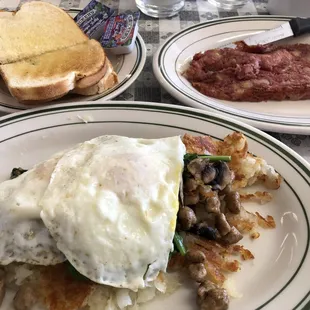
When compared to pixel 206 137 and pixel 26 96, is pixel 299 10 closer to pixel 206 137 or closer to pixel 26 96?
pixel 206 137

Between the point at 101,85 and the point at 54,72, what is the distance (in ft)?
0.94

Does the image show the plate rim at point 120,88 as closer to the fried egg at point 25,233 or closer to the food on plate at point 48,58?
the food on plate at point 48,58

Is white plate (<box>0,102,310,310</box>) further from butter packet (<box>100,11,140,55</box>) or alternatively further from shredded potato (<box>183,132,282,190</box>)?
butter packet (<box>100,11,140,55</box>)

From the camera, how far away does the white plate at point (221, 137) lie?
1604mm

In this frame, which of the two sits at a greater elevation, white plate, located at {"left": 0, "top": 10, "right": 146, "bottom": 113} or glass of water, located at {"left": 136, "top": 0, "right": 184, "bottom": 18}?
white plate, located at {"left": 0, "top": 10, "right": 146, "bottom": 113}

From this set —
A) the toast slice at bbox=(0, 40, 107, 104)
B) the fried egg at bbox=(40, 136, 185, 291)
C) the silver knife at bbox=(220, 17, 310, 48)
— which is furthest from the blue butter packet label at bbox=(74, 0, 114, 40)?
the fried egg at bbox=(40, 136, 185, 291)

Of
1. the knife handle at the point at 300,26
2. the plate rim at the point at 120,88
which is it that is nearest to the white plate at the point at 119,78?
the plate rim at the point at 120,88

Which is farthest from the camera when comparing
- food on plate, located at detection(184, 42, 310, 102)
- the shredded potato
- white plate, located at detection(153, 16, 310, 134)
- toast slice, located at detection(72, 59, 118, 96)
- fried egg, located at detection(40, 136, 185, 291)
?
food on plate, located at detection(184, 42, 310, 102)

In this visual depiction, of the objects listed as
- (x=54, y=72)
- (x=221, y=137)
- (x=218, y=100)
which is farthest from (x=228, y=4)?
(x=221, y=137)

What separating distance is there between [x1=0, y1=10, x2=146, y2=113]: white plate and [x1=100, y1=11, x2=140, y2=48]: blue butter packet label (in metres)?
0.07

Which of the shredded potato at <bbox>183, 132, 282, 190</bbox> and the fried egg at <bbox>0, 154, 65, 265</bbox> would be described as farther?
the shredded potato at <bbox>183, 132, 282, 190</bbox>

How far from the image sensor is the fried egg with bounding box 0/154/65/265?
1.51m

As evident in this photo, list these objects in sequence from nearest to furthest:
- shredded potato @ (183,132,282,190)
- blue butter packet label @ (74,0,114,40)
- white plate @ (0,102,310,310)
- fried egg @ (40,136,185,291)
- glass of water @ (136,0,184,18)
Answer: fried egg @ (40,136,185,291), white plate @ (0,102,310,310), shredded potato @ (183,132,282,190), blue butter packet label @ (74,0,114,40), glass of water @ (136,0,184,18)

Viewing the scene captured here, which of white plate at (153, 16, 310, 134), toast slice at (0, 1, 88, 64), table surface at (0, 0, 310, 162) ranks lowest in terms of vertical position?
table surface at (0, 0, 310, 162)
